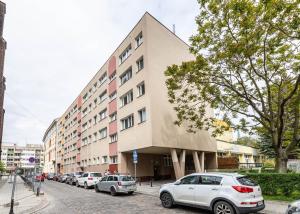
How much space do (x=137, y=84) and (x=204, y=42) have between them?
33.6 ft

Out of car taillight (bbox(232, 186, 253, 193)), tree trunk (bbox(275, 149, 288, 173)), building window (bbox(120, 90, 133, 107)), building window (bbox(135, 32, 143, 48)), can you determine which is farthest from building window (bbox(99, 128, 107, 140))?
car taillight (bbox(232, 186, 253, 193))

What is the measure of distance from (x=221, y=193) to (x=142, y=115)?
1509 cm

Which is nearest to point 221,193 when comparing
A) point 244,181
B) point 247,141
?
point 244,181

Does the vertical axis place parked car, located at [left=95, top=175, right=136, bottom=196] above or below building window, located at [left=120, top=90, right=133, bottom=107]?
below

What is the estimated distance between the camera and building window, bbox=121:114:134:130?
85.2ft

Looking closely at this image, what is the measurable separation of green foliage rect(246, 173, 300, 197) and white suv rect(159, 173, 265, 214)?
12.9 feet

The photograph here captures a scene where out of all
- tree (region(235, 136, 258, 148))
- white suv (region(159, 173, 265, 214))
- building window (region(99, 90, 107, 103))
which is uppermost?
building window (region(99, 90, 107, 103))

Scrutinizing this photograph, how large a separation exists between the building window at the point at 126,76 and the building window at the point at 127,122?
4.27m

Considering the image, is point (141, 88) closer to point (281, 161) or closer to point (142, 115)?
point (142, 115)

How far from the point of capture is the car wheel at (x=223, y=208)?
9302mm

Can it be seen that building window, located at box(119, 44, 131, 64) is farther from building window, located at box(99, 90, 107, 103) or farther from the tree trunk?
the tree trunk

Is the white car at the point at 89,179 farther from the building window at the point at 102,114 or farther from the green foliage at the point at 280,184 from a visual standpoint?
the green foliage at the point at 280,184

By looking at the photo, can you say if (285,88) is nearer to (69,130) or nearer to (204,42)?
(204,42)

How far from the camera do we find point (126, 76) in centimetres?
2842
